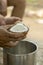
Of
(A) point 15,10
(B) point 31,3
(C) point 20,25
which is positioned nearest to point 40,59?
(C) point 20,25

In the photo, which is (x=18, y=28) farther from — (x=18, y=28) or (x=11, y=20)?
(x=11, y=20)

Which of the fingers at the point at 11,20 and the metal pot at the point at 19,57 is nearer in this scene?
the metal pot at the point at 19,57

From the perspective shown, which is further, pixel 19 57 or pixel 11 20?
pixel 11 20

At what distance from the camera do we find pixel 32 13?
2.58m

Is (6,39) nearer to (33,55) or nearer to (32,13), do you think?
(33,55)

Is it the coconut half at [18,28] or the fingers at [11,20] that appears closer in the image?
the coconut half at [18,28]

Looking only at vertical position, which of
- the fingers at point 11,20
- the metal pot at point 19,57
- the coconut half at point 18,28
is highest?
the coconut half at point 18,28

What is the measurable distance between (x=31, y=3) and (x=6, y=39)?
208 centimetres

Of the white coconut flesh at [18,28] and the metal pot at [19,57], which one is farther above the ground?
the white coconut flesh at [18,28]

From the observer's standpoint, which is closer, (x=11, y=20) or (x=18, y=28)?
(x=18, y=28)

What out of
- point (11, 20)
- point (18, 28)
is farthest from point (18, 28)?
point (11, 20)

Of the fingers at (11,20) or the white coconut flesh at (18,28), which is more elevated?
the white coconut flesh at (18,28)

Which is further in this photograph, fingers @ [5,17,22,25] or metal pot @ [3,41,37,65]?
fingers @ [5,17,22,25]

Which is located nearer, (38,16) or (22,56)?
(22,56)
